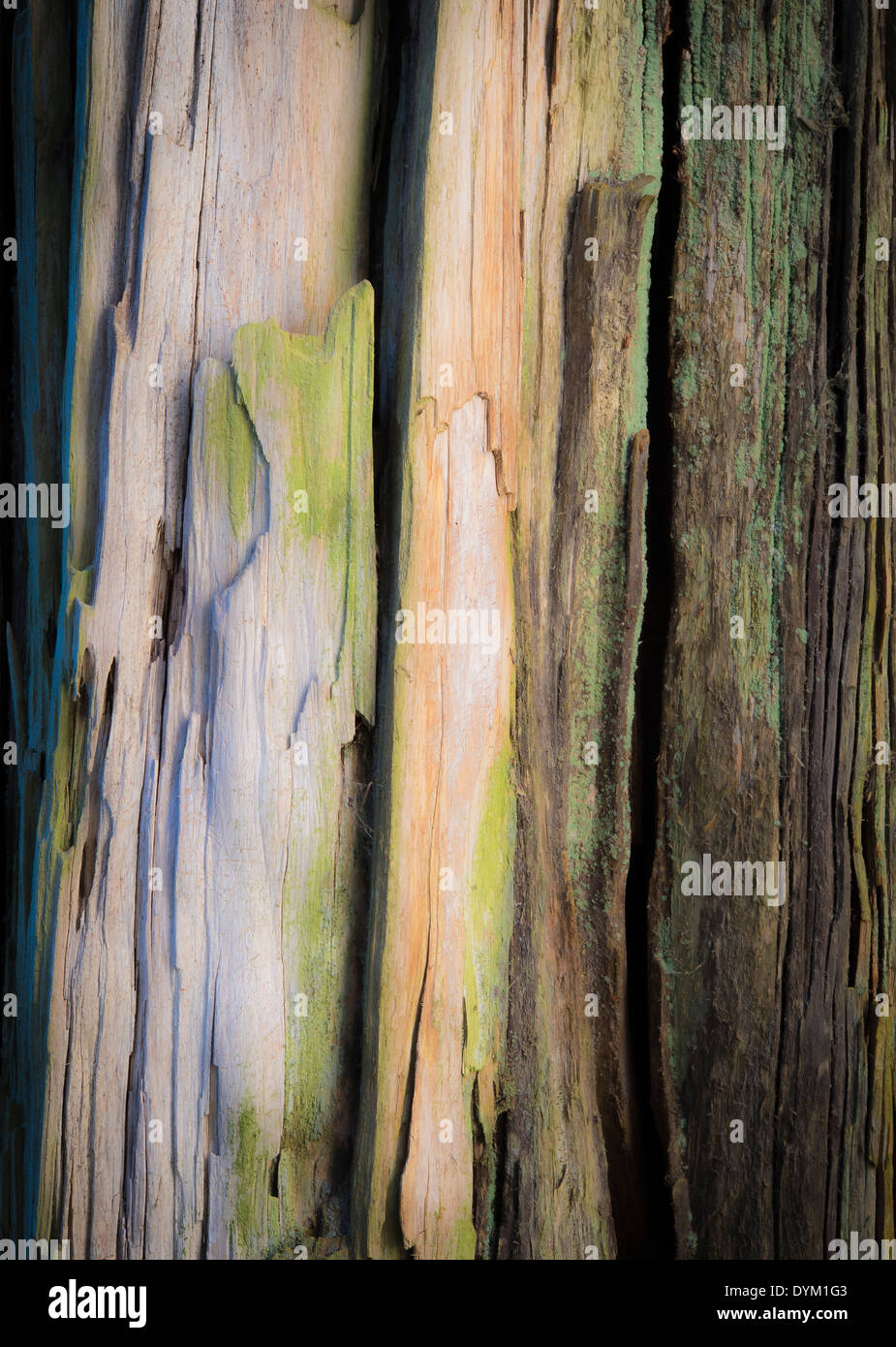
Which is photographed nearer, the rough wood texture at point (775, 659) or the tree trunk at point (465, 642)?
the tree trunk at point (465, 642)

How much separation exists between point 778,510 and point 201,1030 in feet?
3.83

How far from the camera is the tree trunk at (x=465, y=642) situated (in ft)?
4.46

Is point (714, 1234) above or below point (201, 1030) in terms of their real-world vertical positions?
below

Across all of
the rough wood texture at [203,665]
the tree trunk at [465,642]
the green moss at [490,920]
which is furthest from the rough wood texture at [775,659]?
the rough wood texture at [203,665]

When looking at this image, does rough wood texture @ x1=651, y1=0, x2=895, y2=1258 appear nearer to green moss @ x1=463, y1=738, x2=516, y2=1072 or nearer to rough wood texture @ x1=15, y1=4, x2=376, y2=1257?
green moss @ x1=463, y1=738, x2=516, y2=1072

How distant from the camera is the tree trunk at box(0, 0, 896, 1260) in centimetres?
136

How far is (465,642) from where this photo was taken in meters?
1.37

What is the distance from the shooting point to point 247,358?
4.42 ft

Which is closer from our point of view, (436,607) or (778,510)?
(436,607)

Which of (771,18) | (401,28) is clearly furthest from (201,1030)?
(771,18)

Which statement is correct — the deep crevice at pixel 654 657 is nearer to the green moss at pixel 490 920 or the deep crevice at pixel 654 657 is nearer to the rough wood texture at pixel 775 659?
the rough wood texture at pixel 775 659

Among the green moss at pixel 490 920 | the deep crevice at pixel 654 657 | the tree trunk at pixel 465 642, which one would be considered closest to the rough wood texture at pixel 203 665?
the tree trunk at pixel 465 642

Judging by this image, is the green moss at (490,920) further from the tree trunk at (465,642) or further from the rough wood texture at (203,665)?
the rough wood texture at (203,665)
